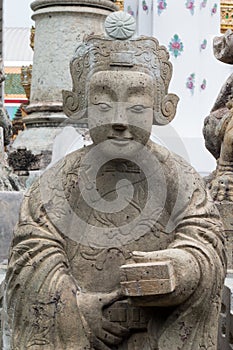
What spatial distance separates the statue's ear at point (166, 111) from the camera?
13.0 ft

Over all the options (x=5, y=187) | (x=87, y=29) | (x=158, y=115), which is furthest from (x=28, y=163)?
(x=158, y=115)

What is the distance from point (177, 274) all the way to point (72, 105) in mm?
788

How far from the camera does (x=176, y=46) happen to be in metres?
11.1

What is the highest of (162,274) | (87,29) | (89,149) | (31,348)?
(87,29)

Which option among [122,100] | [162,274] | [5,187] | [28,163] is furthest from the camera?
[28,163]

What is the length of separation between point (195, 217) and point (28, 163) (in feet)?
22.5

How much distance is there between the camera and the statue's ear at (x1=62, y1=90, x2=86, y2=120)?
156 inches

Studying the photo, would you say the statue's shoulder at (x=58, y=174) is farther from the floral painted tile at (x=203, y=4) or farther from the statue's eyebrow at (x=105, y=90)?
the floral painted tile at (x=203, y=4)

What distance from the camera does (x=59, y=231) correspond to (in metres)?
3.82

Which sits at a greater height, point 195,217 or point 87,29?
point 87,29

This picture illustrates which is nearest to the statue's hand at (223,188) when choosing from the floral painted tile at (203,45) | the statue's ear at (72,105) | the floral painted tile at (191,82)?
the statue's ear at (72,105)

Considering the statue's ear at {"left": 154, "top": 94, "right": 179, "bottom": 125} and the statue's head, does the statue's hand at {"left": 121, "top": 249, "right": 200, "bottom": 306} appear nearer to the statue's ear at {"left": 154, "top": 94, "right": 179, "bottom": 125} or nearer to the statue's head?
the statue's head

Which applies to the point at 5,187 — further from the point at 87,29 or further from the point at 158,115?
the point at 87,29

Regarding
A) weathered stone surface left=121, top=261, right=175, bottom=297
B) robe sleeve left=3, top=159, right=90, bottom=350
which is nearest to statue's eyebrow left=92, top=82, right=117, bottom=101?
robe sleeve left=3, top=159, right=90, bottom=350
